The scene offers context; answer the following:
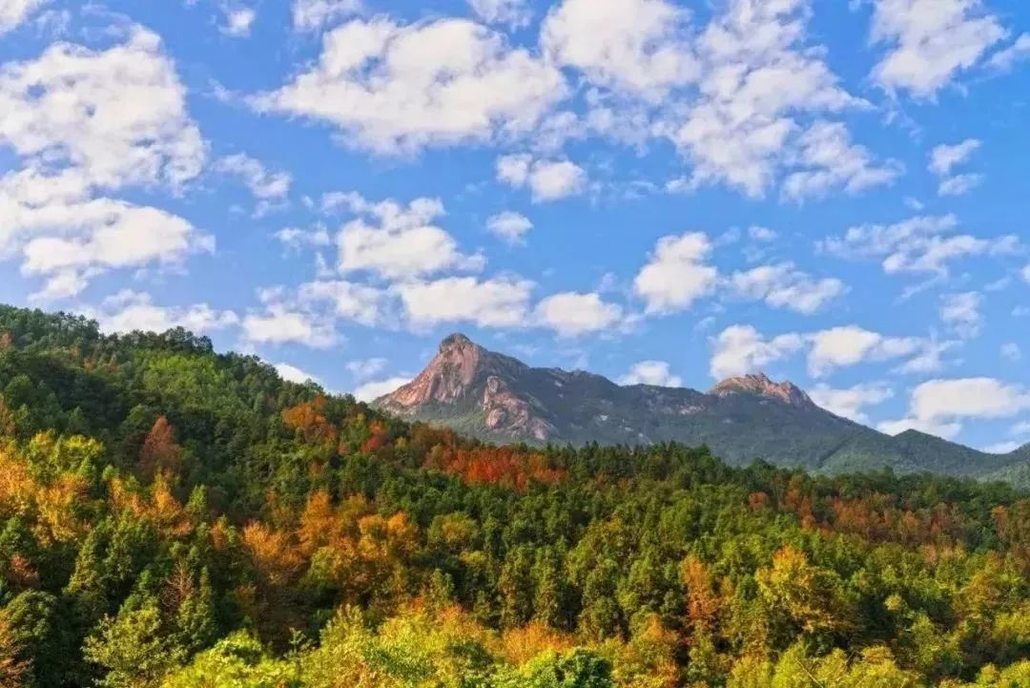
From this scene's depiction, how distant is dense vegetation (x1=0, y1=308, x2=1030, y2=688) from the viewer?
49719 millimetres

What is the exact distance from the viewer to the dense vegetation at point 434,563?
4972 cm

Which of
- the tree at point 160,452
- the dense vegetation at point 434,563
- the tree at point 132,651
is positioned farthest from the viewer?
the tree at point 160,452

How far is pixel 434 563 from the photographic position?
79188 mm

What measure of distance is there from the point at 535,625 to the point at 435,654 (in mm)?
29641

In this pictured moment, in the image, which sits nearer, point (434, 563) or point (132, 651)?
point (132, 651)

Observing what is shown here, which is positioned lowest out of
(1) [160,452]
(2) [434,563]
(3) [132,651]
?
(3) [132,651]

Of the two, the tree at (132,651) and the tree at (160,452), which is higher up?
the tree at (160,452)

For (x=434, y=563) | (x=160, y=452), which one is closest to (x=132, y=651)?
(x=434, y=563)

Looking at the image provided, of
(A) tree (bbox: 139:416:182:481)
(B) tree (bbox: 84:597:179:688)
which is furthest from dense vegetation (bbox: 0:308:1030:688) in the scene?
(A) tree (bbox: 139:416:182:481)

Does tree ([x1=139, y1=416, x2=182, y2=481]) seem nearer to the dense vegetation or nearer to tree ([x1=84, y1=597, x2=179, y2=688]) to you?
the dense vegetation

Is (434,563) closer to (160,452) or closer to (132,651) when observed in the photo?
(160,452)

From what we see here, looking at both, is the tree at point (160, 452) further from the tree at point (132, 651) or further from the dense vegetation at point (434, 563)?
the tree at point (132, 651)

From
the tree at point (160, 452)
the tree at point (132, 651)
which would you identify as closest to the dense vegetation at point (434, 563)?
the tree at point (132, 651)

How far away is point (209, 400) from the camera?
129250mm
